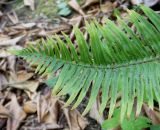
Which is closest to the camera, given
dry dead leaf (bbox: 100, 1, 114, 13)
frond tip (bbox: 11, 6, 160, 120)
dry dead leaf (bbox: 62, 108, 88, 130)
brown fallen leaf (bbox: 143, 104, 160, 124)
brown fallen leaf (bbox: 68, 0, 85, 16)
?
frond tip (bbox: 11, 6, 160, 120)

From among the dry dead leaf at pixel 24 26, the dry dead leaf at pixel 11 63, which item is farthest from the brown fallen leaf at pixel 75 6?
the dry dead leaf at pixel 11 63

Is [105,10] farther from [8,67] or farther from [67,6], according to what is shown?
[8,67]

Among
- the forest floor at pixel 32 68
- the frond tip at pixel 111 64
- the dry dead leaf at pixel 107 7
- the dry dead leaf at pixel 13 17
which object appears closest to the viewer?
the frond tip at pixel 111 64

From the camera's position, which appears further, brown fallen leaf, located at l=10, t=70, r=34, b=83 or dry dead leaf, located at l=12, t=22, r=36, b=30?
dry dead leaf, located at l=12, t=22, r=36, b=30

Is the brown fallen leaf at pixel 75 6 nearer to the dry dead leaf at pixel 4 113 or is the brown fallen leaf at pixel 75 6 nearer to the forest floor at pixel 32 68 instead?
the forest floor at pixel 32 68

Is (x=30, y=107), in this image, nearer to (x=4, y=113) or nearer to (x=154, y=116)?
(x=4, y=113)

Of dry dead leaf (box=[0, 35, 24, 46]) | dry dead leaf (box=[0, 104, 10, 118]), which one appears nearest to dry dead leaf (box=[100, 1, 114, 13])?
dry dead leaf (box=[0, 35, 24, 46])

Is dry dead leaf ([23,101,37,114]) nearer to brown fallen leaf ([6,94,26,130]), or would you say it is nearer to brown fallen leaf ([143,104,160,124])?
brown fallen leaf ([6,94,26,130])

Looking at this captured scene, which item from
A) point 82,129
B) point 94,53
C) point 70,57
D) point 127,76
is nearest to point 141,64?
point 127,76
